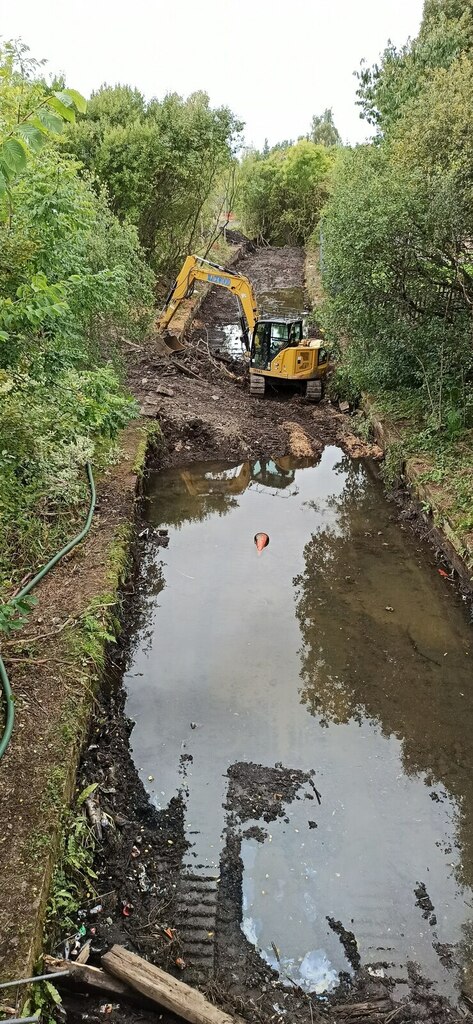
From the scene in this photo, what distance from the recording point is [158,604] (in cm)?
807

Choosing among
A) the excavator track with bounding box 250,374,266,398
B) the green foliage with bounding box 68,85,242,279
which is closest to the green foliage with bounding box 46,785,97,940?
the excavator track with bounding box 250,374,266,398

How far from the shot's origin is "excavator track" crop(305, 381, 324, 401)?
14.4m

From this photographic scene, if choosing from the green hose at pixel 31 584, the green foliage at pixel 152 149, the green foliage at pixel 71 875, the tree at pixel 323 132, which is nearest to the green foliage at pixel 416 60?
the green foliage at pixel 152 149

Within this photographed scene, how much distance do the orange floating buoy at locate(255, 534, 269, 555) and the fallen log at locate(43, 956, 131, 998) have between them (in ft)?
19.3

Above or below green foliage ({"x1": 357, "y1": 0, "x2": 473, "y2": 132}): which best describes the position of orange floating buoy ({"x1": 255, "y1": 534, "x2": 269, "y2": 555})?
below

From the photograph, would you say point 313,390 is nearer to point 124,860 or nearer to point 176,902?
point 124,860

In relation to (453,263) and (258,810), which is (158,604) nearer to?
(258,810)

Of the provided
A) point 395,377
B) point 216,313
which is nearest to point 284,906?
point 395,377

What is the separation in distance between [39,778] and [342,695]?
3.19m

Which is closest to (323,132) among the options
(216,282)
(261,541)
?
(216,282)

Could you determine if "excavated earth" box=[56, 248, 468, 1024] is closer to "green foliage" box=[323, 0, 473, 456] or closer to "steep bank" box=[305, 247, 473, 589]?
"steep bank" box=[305, 247, 473, 589]

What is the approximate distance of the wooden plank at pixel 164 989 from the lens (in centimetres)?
373

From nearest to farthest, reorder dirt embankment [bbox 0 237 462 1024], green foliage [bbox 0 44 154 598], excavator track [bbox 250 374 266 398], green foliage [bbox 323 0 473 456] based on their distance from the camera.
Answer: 1. dirt embankment [bbox 0 237 462 1024]
2. green foliage [bbox 0 44 154 598]
3. green foliage [bbox 323 0 473 456]
4. excavator track [bbox 250 374 266 398]

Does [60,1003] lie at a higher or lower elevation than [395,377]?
lower
